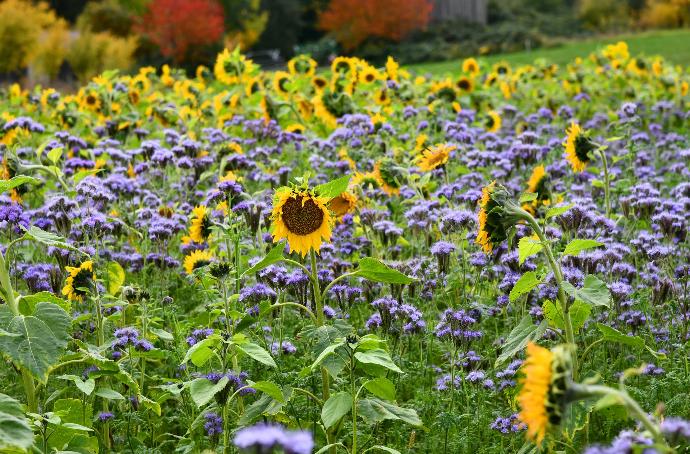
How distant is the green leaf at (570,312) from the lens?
3436mm

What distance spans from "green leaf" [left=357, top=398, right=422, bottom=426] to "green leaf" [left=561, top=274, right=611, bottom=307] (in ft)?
2.27

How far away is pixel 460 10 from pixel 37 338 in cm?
3432

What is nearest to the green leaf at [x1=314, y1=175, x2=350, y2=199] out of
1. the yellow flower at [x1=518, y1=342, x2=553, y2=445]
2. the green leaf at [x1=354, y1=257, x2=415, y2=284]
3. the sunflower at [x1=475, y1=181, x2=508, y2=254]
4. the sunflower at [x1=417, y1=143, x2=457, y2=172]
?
the green leaf at [x1=354, y1=257, x2=415, y2=284]

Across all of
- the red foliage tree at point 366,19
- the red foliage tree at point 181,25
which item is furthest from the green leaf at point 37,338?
the red foliage tree at point 366,19

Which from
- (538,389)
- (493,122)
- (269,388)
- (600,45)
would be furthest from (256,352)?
(600,45)

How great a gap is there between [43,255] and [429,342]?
2.40 m

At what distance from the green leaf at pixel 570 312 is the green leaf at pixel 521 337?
165 millimetres

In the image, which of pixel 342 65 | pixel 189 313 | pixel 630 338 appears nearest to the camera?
pixel 630 338

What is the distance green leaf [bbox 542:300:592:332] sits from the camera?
3436 mm

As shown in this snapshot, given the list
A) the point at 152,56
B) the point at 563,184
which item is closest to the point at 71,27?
the point at 152,56

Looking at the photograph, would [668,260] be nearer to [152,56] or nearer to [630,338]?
[630,338]

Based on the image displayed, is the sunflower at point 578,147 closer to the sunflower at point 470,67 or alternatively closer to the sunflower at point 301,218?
the sunflower at point 301,218

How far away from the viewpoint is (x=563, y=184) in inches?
268

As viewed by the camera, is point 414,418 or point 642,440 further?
point 414,418
